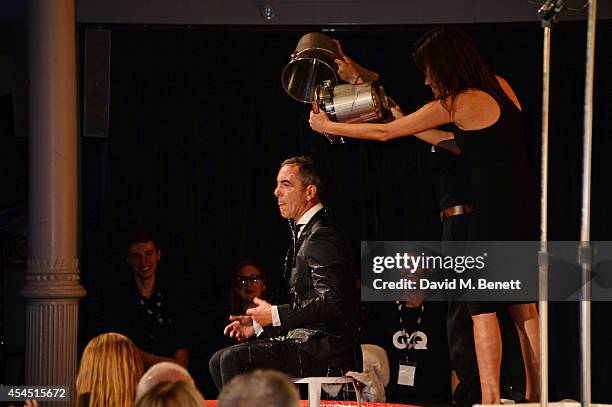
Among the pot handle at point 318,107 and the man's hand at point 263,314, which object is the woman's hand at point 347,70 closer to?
the pot handle at point 318,107

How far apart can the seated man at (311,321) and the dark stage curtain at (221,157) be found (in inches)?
78.6

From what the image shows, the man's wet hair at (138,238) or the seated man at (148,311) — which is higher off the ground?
the man's wet hair at (138,238)

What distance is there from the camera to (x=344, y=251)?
3730mm

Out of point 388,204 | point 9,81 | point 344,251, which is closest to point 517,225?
point 344,251

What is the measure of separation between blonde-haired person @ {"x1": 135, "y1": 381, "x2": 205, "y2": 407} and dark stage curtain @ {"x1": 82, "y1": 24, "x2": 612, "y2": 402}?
3884 millimetres

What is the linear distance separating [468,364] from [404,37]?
228cm

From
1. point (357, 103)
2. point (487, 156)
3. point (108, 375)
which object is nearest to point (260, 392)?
point (108, 375)

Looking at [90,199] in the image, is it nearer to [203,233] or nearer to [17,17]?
[203,233]

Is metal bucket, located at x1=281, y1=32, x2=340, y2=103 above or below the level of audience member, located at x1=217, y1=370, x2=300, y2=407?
above

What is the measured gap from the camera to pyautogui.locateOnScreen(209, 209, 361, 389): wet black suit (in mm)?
3643

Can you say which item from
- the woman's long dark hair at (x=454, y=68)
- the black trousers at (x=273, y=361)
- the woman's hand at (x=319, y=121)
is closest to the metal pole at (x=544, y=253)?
the black trousers at (x=273, y=361)

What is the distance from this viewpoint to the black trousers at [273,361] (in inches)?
145

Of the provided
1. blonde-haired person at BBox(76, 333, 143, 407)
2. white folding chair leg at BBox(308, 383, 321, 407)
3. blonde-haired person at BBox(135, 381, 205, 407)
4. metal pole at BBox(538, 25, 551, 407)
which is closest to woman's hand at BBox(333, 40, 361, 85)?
white folding chair leg at BBox(308, 383, 321, 407)

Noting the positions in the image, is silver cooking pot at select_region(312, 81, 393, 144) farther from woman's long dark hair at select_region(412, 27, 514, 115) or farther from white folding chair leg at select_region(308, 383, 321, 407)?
white folding chair leg at select_region(308, 383, 321, 407)
